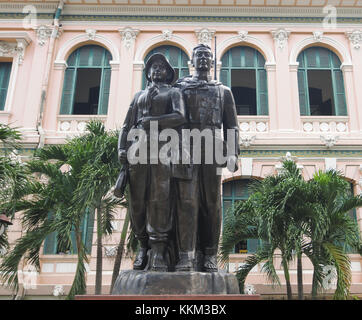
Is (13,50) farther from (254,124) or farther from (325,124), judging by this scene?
(325,124)

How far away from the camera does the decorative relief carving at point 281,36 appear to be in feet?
45.5

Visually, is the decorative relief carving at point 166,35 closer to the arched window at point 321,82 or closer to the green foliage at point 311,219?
the arched window at point 321,82

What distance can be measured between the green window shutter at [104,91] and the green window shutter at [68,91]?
987 millimetres

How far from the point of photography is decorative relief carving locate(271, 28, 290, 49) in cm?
1388

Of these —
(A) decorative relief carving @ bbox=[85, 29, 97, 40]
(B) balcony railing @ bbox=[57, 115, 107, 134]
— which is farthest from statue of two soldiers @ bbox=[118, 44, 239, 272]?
(A) decorative relief carving @ bbox=[85, 29, 97, 40]

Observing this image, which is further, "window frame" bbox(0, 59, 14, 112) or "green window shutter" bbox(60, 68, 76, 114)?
"green window shutter" bbox(60, 68, 76, 114)

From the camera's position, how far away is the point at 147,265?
345 cm

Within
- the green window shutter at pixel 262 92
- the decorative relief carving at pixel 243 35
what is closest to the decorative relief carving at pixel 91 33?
the decorative relief carving at pixel 243 35

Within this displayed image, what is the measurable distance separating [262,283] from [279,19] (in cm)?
901

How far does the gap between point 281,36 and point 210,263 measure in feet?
39.9

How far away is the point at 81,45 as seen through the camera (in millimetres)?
14344

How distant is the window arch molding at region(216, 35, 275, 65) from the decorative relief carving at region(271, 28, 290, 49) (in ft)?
1.31

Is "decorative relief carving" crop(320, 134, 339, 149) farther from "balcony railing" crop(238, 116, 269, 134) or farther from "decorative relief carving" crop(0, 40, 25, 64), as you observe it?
"decorative relief carving" crop(0, 40, 25, 64)

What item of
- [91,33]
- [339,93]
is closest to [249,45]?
[339,93]
